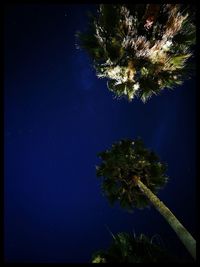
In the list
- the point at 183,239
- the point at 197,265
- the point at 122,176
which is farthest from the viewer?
the point at 122,176

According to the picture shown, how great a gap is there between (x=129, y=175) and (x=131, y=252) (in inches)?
179

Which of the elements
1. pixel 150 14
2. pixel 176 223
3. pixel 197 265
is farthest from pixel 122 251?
pixel 150 14

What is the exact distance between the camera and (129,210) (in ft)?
54.3

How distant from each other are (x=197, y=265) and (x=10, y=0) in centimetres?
934

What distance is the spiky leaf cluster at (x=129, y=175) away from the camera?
16469mm

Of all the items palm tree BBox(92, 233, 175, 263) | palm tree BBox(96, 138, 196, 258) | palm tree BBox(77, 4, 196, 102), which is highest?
palm tree BBox(77, 4, 196, 102)

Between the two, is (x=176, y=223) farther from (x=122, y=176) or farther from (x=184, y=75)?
(x=184, y=75)

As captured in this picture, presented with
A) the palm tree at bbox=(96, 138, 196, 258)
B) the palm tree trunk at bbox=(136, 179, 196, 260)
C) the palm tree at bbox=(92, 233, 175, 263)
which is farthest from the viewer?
the palm tree at bbox=(96, 138, 196, 258)

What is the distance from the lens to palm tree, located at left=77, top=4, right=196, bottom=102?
42.4 feet

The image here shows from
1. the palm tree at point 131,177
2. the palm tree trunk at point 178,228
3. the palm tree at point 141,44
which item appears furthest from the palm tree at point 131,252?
the palm tree at point 141,44

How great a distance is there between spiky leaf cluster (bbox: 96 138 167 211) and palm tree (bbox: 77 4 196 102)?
310cm

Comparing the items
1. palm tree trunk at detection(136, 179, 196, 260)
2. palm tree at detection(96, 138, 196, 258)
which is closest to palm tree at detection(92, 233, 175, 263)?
palm tree trunk at detection(136, 179, 196, 260)

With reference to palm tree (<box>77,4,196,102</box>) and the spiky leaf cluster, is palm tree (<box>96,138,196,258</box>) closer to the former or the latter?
the spiky leaf cluster

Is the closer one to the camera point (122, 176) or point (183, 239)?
point (183, 239)
